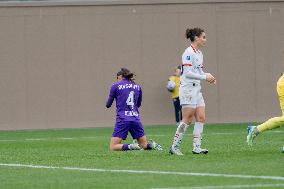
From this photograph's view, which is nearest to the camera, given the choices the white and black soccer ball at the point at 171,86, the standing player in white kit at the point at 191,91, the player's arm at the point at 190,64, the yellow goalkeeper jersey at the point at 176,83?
the player's arm at the point at 190,64

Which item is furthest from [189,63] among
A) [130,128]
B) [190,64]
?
→ [130,128]

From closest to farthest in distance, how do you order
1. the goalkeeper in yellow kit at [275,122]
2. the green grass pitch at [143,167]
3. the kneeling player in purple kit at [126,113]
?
1. the green grass pitch at [143,167]
2. the goalkeeper in yellow kit at [275,122]
3. the kneeling player in purple kit at [126,113]

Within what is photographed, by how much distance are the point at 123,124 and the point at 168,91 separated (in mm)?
14001

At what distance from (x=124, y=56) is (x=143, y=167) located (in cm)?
1833

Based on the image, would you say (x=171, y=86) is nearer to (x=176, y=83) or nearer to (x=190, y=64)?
(x=176, y=83)

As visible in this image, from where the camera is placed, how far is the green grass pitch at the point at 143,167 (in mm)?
12000

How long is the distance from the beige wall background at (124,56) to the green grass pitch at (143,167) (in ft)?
36.0

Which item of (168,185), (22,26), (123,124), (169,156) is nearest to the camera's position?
(168,185)

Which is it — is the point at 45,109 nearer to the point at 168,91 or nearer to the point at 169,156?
the point at 168,91

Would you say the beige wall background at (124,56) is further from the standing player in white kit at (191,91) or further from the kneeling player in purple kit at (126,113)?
the standing player in white kit at (191,91)

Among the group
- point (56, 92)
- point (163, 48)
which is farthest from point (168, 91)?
point (56, 92)

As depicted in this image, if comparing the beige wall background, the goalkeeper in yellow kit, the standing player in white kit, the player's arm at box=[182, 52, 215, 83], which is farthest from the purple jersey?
the beige wall background

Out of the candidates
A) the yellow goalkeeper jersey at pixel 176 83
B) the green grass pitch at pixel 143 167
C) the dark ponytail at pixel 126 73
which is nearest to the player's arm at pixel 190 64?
the green grass pitch at pixel 143 167

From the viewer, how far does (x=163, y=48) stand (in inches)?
1287
